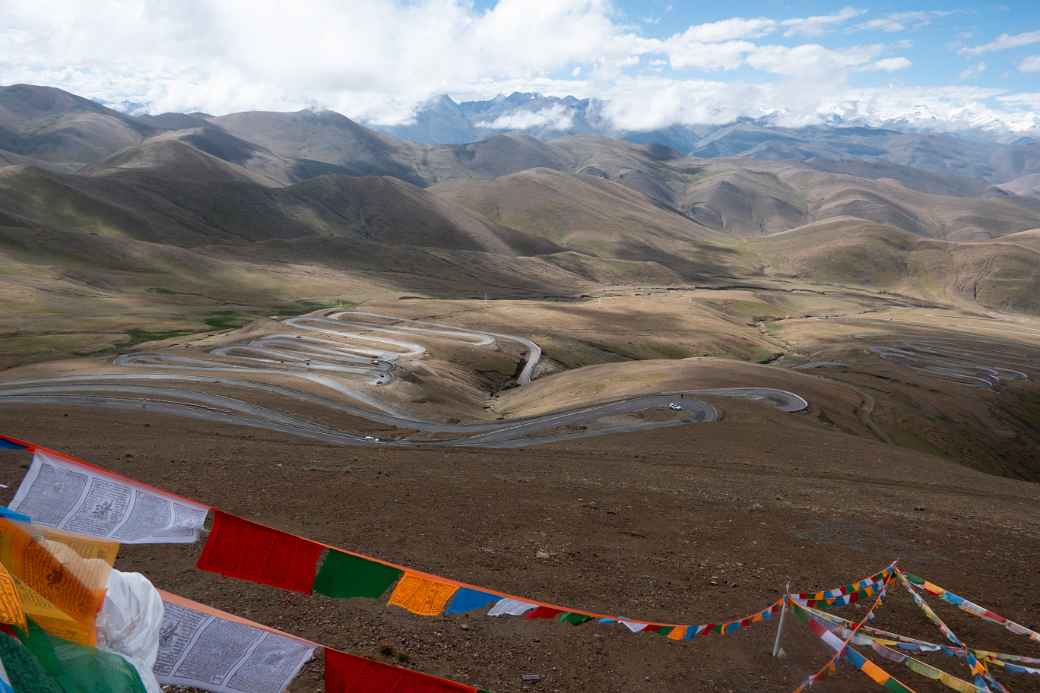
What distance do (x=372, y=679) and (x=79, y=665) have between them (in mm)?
2486

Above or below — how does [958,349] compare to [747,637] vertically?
below

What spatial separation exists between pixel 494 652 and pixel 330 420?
163 ft

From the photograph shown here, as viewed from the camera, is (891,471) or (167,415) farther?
(167,415)

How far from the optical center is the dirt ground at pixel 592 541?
47.1ft

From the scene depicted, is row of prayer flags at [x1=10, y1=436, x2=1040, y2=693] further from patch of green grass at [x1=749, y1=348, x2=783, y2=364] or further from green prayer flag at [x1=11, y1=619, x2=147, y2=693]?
patch of green grass at [x1=749, y1=348, x2=783, y2=364]

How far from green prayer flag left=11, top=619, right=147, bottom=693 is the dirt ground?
7.04 m

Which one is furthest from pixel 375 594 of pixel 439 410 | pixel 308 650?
pixel 439 410

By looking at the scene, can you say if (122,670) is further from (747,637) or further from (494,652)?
(747,637)

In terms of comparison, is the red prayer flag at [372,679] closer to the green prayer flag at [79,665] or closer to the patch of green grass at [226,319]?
the green prayer flag at [79,665]

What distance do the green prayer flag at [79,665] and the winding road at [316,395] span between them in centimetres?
4769

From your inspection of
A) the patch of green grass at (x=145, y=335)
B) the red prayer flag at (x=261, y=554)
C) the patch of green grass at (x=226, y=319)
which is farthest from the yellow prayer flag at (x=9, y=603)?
the patch of green grass at (x=226, y=319)

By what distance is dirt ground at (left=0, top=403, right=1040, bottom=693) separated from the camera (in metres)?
14.4

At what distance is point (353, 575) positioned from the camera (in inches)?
307

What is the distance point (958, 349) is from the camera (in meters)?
152
